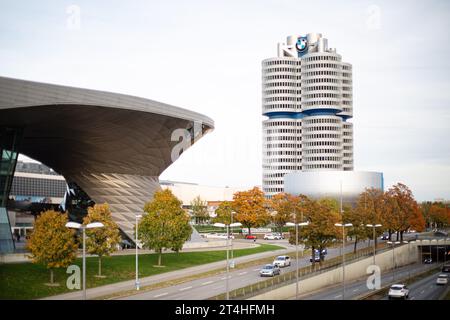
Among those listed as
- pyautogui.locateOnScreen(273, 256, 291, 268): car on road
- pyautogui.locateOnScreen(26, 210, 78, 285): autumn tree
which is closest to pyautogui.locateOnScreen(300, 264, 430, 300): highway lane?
pyautogui.locateOnScreen(273, 256, 291, 268): car on road

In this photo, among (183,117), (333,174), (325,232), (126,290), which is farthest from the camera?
(333,174)

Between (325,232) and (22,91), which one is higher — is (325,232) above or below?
below

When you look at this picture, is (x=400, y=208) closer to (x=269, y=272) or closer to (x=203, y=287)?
(x=269, y=272)

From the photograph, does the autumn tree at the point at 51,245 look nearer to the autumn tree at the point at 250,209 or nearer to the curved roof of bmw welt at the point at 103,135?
the curved roof of bmw welt at the point at 103,135

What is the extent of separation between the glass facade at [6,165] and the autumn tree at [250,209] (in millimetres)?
60861

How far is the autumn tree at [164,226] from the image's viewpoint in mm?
64188

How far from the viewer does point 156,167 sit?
293 ft

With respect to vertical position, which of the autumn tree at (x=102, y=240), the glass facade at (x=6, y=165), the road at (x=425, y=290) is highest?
the glass facade at (x=6, y=165)

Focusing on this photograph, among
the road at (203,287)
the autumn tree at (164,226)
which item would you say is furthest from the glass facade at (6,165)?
the road at (203,287)

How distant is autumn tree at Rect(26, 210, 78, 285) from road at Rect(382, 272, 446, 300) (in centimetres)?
2584

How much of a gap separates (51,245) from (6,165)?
22.6m

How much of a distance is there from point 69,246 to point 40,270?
15.9 ft
